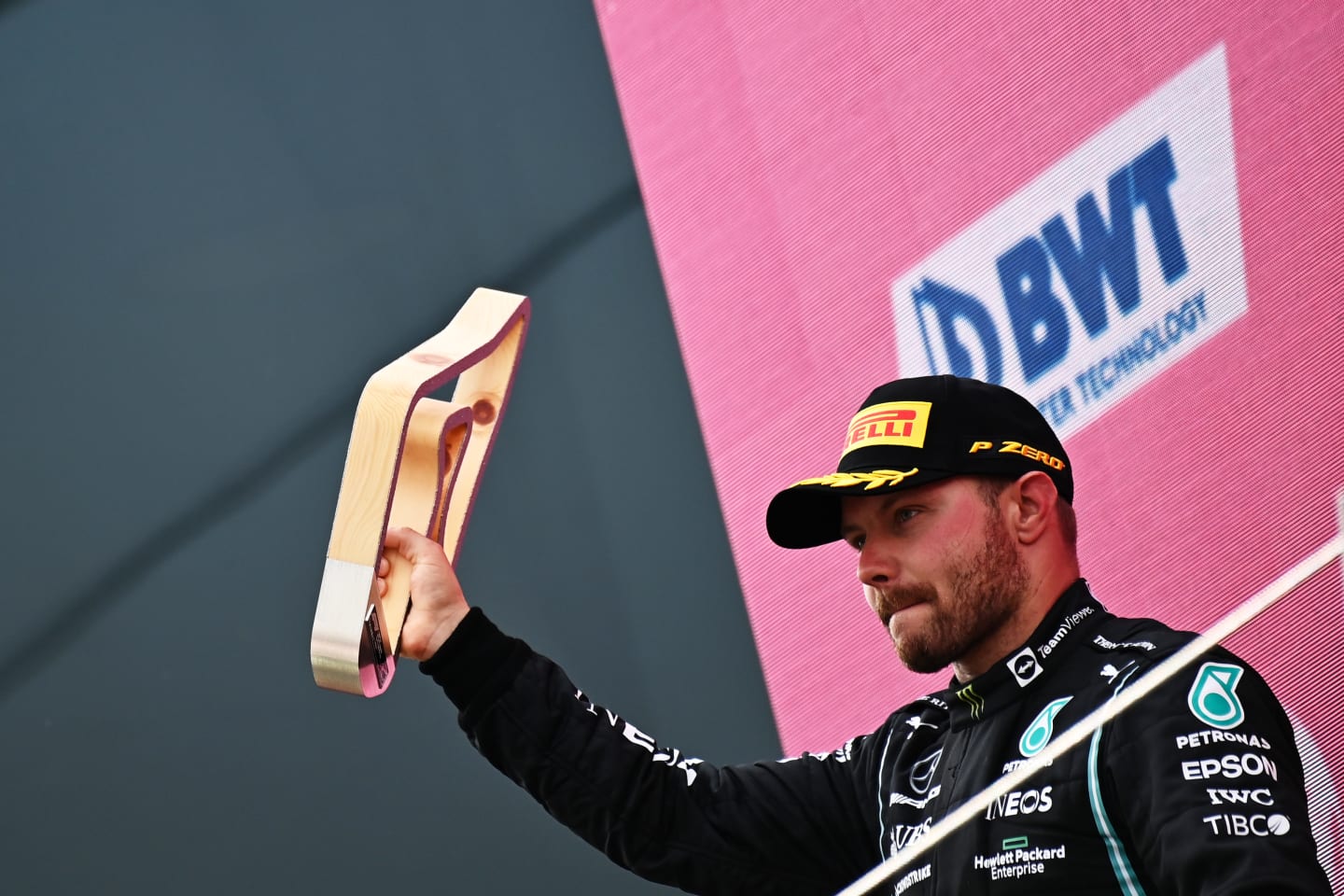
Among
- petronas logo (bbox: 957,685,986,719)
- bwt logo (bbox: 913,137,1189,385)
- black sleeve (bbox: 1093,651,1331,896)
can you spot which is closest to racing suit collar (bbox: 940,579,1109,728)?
petronas logo (bbox: 957,685,986,719)

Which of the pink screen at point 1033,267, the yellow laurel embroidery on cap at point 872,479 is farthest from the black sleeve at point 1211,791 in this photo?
the pink screen at point 1033,267

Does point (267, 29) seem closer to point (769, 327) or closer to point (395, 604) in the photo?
point (769, 327)

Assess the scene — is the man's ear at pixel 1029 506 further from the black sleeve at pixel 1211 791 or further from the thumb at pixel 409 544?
the thumb at pixel 409 544

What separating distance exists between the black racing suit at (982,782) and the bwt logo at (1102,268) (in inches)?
15.2

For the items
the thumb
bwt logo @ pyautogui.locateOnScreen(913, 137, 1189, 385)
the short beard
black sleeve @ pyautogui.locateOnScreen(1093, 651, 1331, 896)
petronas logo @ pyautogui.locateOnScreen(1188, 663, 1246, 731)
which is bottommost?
black sleeve @ pyautogui.locateOnScreen(1093, 651, 1331, 896)

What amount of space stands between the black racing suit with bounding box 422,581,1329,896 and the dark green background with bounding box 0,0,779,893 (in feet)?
2.09

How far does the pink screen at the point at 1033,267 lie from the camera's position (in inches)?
54.6

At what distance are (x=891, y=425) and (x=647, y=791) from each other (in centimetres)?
32

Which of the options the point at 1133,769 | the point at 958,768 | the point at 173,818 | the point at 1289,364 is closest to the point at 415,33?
the point at 173,818

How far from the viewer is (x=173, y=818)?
1.99 metres

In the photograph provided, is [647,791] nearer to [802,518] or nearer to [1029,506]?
[802,518]

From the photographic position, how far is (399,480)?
4.25 feet

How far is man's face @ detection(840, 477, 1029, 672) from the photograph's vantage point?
3.78ft

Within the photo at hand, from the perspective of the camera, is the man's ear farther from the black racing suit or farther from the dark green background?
the dark green background
